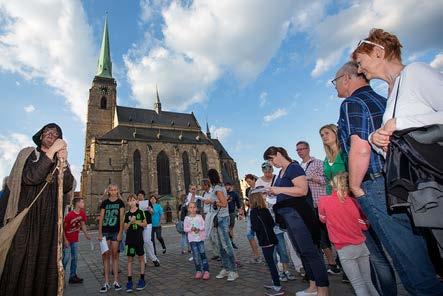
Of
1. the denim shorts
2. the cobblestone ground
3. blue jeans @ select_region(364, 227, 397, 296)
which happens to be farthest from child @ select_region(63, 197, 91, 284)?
blue jeans @ select_region(364, 227, 397, 296)

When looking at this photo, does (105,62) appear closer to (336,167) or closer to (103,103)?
(103,103)

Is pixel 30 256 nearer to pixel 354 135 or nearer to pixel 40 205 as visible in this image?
pixel 40 205

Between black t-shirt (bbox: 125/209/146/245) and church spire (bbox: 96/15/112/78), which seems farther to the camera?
church spire (bbox: 96/15/112/78)

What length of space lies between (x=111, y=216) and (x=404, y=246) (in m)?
5.29

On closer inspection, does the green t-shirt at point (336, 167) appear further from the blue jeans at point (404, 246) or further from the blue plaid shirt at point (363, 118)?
the blue jeans at point (404, 246)

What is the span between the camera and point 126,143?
39656mm

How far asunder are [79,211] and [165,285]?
3.30 metres

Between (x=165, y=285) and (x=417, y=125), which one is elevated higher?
(x=417, y=125)

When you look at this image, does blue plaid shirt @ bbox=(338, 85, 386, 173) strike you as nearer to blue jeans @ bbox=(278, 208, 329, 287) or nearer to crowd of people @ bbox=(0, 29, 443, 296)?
crowd of people @ bbox=(0, 29, 443, 296)

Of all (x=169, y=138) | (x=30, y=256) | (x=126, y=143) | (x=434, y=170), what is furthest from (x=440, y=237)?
(x=169, y=138)

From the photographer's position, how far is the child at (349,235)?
3053 mm

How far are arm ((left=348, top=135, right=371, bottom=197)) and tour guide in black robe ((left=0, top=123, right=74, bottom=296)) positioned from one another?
8.80 feet

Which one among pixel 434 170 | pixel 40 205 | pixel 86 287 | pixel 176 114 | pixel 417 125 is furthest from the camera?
pixel 176 114

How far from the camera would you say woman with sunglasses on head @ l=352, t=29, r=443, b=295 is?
5.32 feet
